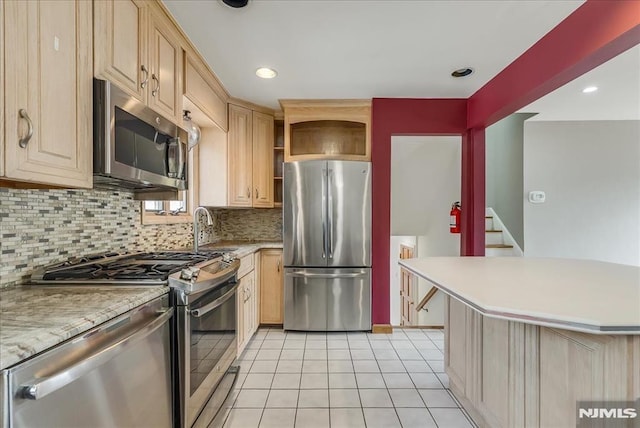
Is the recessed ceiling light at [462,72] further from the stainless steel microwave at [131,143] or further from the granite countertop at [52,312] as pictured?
the granite countertop at [52,312]

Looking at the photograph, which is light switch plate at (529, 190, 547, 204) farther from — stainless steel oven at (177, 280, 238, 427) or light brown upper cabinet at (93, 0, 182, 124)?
light brown upper cabinet at (93, 0, 182, 124)

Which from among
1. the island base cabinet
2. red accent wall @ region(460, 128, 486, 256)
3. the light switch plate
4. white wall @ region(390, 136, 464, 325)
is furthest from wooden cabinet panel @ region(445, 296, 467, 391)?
the light switch plate

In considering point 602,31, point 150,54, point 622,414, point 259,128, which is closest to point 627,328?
point 622,414

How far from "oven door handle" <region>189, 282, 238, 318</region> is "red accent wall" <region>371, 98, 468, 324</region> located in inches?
63.6

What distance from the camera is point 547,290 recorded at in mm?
1267

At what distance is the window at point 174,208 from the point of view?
2.33 meters

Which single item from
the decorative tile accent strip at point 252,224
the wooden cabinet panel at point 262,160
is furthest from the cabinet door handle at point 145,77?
the decorative tile accent strip at point 252,224

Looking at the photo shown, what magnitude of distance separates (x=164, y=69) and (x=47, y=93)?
913mm

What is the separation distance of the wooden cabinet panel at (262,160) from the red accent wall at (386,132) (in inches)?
45.6

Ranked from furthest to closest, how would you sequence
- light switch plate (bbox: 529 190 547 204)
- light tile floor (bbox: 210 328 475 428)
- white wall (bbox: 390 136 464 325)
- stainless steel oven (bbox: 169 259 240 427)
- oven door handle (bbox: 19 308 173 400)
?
white wall (bbox: 390 136 464 325), light switch plate (bbox: 529 190 547 204), light tile floor (bbox: 210 328 475 428), stainless steel oven (bbox: 169 259 240 427), oven door handle (bbox: 19 308 173 400)

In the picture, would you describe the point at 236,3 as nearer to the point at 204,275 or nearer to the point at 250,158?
the point at 204,275

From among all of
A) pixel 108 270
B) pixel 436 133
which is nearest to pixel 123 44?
pixel 108 270

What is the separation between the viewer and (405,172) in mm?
4633

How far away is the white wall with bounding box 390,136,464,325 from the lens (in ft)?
14.8
